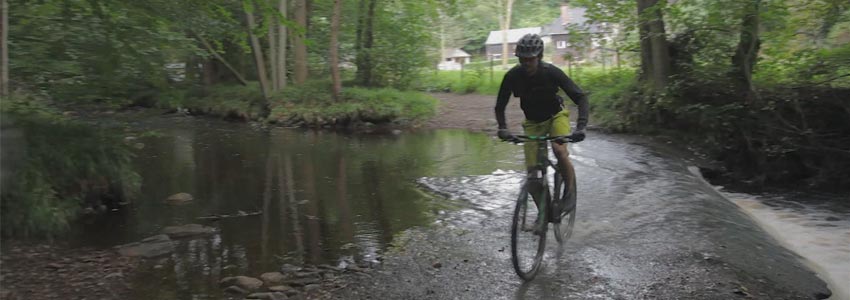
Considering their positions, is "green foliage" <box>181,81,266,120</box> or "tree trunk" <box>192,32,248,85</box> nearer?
"tree trunk" <box>192,32,248,85</box>

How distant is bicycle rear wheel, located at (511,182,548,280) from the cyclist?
0.13 m

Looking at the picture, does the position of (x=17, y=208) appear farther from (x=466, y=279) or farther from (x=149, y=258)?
(x=466, y=279)

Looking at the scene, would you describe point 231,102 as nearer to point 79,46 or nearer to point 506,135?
point 79,46

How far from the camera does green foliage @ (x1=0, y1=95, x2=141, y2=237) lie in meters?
6.20

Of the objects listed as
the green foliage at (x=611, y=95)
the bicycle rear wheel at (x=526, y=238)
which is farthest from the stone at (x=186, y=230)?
the green foliage at (x=611, y=95)

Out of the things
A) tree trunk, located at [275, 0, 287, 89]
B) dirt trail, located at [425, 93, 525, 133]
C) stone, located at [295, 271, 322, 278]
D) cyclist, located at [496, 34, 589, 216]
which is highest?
tree trunk, located at [275, 0, 287, 89]

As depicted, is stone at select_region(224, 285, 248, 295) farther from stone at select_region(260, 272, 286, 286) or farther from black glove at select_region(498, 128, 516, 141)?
black glove at select_region(498, 128, 516, 141)

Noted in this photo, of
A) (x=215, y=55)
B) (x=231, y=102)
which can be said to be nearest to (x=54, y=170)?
(x=215, y=55)

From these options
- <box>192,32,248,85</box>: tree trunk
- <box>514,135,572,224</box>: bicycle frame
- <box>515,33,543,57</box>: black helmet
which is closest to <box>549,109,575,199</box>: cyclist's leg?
<box>514,135,572,224</box>: bicycle frame

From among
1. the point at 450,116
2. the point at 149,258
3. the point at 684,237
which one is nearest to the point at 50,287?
the point at 149,258

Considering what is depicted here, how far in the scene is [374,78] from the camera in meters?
23.2

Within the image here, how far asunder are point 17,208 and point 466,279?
14.0 feet

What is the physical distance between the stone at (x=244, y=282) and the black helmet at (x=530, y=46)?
9.15 ft

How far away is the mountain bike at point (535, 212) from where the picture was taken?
530 cm
